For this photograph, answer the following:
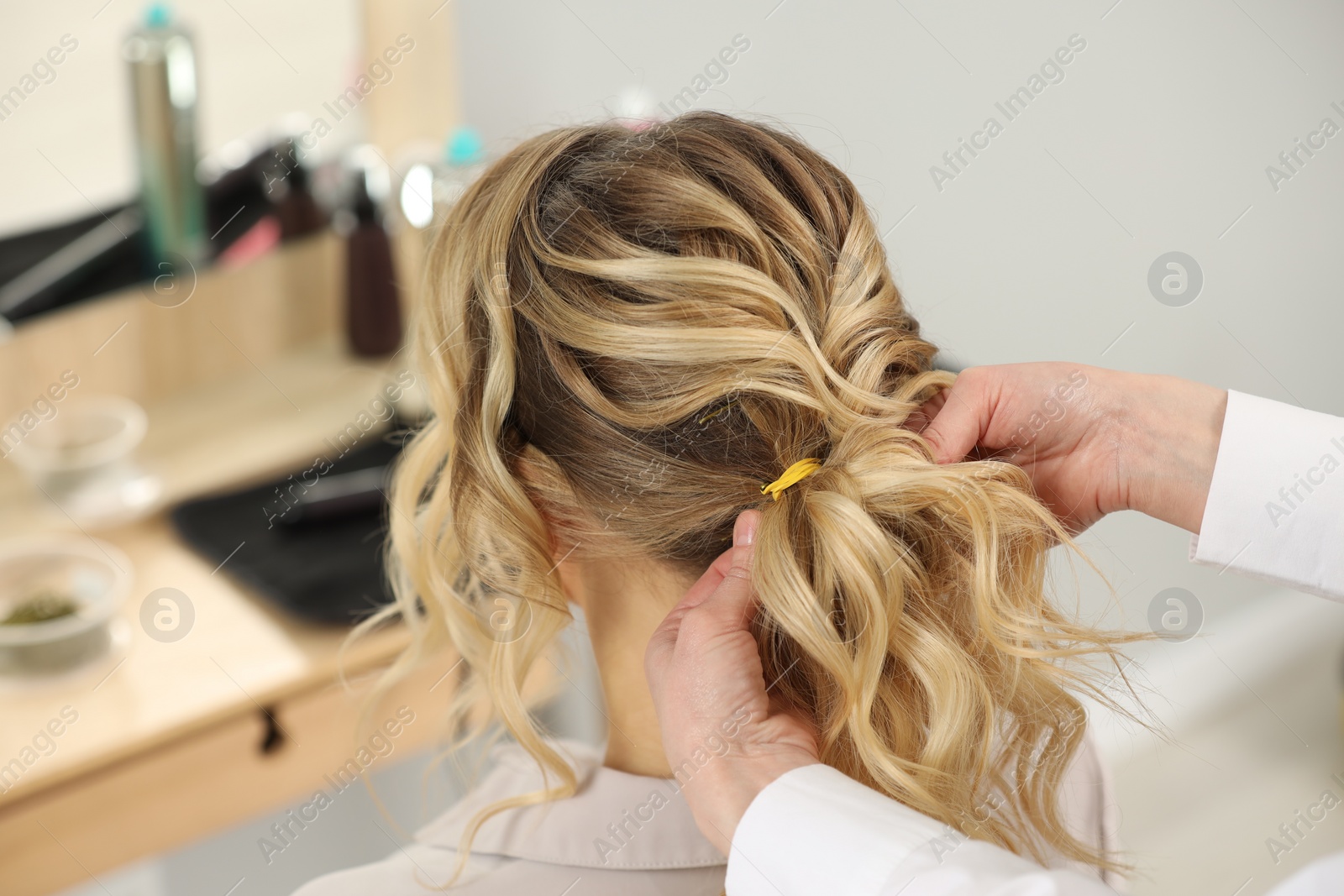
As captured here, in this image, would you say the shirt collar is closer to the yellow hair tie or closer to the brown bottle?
the yellow hair tie

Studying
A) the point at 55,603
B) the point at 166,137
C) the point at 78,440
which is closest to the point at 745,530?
the point at 55,603

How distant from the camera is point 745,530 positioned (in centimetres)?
82

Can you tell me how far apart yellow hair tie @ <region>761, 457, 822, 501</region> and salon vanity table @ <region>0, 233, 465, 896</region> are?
0.78 m

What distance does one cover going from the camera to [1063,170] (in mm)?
1672

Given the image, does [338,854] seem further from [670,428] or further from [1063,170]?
[1063,170]

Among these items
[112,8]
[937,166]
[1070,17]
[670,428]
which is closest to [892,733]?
[670,428]

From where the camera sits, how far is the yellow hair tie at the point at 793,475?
80 centimetres

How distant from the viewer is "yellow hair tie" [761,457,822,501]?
80 centimetres

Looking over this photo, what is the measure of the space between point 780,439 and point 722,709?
0.69 ft

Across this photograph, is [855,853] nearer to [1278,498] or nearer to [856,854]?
[856,854]

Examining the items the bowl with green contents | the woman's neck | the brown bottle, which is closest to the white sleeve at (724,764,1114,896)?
the woman's neck

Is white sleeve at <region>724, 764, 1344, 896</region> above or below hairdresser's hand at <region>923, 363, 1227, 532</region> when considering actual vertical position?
below

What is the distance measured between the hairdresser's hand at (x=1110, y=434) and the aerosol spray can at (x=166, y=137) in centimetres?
135

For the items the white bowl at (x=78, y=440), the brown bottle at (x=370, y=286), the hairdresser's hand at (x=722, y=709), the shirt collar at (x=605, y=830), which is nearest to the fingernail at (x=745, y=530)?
the hairdresser's hand at (x=722, y=709)
